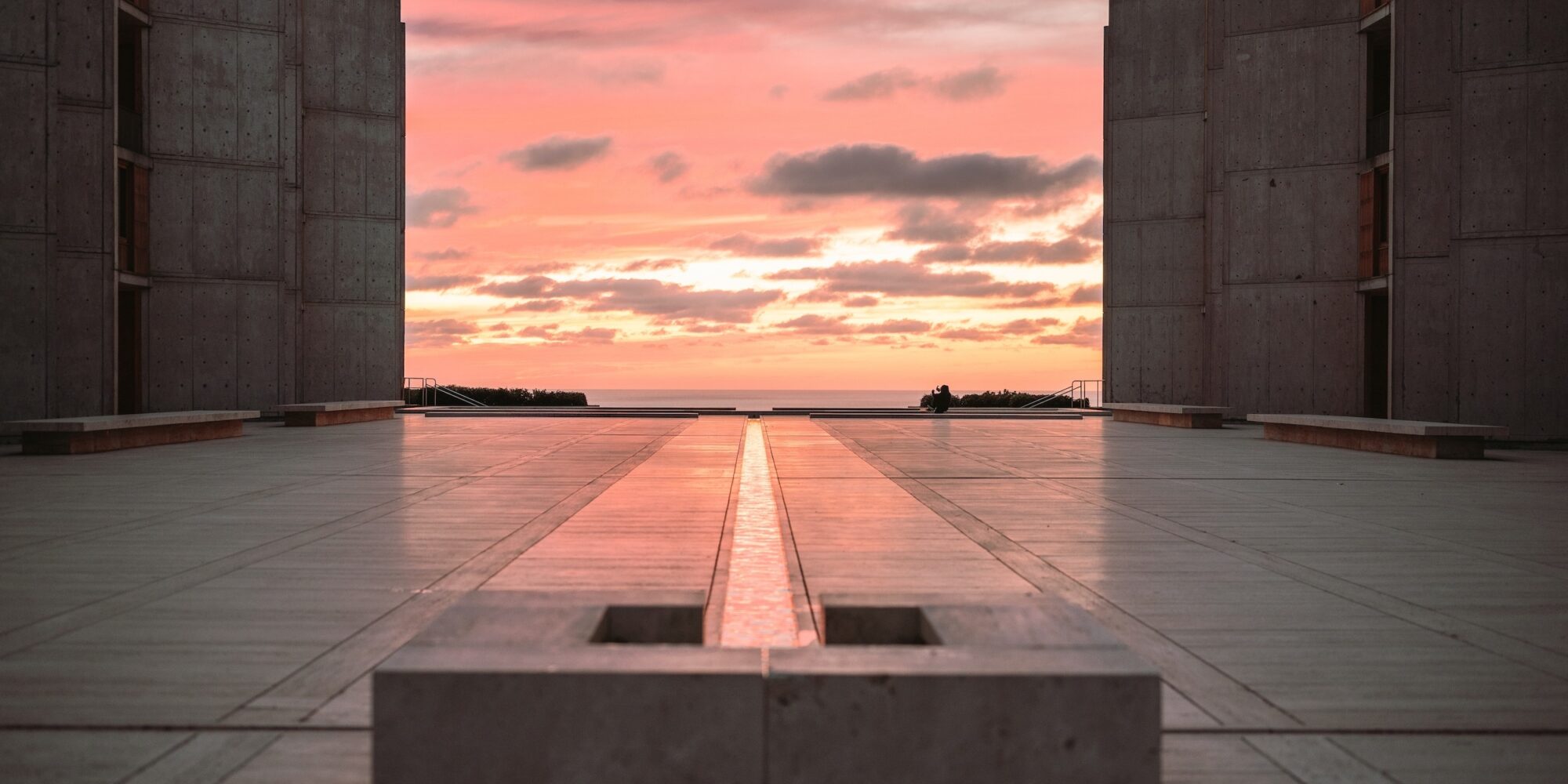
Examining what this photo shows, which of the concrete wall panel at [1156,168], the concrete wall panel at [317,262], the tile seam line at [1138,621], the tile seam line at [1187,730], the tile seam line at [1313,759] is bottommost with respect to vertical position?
the tile seam line at [1313,759]

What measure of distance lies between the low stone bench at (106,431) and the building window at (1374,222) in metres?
24.4

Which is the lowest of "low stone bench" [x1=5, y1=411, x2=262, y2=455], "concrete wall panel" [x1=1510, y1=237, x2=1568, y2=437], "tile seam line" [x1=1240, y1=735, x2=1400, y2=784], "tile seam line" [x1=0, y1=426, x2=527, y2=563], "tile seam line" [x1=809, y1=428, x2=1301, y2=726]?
"tile seam line" [x1=1240, y1=735, x2=1400, y2=784]

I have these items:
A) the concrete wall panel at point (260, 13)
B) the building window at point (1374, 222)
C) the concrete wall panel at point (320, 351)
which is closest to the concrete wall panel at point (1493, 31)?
the building window at point (1374, 222)

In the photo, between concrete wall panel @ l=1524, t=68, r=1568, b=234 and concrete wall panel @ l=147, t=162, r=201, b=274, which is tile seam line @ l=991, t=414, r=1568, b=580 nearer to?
concrete wall panel @ l=1524, t=68, r=1568, b=234

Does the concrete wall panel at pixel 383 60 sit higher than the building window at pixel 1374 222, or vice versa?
the concrete wall panel at pixel 383 60

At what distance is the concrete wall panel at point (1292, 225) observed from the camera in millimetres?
25797

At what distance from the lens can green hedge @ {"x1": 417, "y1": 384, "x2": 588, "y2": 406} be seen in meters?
39.2

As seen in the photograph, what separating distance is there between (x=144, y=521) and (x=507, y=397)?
A: 30.7 m

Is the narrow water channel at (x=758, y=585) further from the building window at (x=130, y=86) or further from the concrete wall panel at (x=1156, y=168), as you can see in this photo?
the concrete wall panel at (x=1156, y=168)

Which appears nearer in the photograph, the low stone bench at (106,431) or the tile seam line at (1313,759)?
the tile seam line at (1313,759)

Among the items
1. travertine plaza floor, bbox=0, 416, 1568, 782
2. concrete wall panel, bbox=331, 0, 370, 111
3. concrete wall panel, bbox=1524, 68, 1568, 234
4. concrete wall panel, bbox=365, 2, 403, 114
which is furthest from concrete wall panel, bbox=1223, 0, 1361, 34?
concrete wall panel, bbox=331, 0, 370, 111

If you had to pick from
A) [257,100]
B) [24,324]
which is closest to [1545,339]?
[24,324]

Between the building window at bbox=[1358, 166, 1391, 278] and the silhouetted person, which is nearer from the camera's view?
the building window at bbox=[1358, 166, 1391, 278]

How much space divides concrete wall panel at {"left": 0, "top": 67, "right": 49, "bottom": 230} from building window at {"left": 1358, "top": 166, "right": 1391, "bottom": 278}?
27062mm
